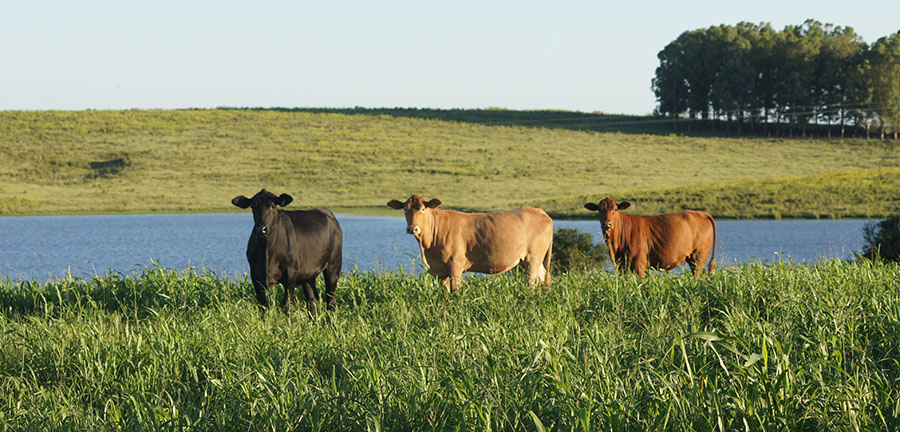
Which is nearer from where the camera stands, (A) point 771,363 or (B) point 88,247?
(A) point 771,363

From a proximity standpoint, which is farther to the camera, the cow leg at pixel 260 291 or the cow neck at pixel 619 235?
the cow neck at pixel 619 235

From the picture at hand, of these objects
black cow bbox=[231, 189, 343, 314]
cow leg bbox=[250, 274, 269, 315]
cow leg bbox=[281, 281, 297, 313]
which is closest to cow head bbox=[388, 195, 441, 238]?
black cow bbox=[231, 189, 343, 314]

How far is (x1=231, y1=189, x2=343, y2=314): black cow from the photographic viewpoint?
8430mm

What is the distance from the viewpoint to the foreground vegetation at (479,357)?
4402 mm

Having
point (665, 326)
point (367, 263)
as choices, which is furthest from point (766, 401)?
point (367, 263)

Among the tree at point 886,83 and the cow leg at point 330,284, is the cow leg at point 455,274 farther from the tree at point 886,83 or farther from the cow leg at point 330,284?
the tree at point 886,83

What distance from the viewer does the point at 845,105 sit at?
254 feet

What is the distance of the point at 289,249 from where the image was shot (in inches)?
340

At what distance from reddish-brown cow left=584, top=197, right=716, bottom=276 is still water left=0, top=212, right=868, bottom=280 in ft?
30.6

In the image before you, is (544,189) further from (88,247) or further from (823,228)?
(88,247)

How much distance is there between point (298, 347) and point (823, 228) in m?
32.6

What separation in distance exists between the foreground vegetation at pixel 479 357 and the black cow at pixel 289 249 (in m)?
0.41

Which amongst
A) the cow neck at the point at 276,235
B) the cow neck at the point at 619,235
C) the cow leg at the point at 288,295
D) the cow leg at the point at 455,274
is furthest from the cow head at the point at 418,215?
the cow neck at the point at 619,235

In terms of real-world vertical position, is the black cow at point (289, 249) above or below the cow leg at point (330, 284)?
above
